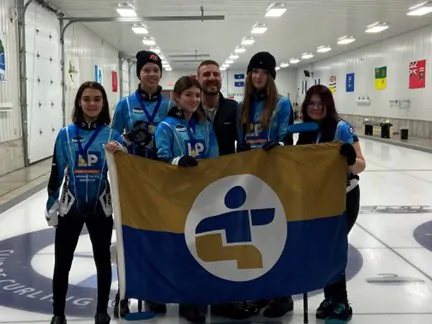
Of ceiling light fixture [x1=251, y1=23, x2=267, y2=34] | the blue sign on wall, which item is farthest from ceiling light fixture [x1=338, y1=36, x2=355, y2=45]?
the blue sign on wall

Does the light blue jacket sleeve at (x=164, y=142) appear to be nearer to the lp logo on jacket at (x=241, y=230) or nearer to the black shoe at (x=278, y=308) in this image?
the lp logo on jacket at (x=241, y=230)

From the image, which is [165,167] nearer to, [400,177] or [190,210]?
[190,210]

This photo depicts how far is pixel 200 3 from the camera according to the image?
485 inches

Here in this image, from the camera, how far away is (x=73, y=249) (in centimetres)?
290

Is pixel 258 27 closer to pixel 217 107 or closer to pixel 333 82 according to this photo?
pixel 217 107

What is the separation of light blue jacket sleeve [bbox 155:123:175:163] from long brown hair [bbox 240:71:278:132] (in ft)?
1.72

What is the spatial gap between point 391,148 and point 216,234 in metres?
13.5

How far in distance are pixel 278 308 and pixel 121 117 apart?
1.63 metres

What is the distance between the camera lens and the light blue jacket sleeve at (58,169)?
283 centimetres

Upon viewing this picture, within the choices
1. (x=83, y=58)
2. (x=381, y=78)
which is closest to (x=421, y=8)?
(x=381, y=78)

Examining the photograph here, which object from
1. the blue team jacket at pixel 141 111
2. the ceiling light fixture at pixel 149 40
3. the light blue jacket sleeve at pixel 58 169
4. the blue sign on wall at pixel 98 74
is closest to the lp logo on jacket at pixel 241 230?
the blue team jacket at pixel 141 111

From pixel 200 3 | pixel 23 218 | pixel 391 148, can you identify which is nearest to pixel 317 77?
pixel 391 148

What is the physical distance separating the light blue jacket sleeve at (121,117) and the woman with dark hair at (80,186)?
358mm

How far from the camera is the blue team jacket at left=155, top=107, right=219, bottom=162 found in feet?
9.67
